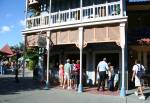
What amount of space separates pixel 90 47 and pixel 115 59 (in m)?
2.11

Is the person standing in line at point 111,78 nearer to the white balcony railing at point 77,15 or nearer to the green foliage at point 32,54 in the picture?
the white balcony railing at point 77,15

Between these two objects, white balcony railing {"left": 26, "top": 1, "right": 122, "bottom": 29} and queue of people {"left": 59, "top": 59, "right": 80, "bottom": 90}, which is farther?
queue of people {"left": 59, "top": 59, "right": 80, "bottom": 90}

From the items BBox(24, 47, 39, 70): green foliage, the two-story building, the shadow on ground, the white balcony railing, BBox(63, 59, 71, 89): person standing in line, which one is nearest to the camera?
the shadow on ground

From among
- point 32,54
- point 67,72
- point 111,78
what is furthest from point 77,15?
point 32,54

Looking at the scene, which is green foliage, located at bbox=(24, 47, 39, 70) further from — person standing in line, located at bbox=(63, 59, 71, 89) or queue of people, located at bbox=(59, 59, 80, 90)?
person standing in line, located at bbox=(63, 59, 71, 89)

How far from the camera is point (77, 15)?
2155 cm

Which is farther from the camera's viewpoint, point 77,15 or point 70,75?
point 77,15

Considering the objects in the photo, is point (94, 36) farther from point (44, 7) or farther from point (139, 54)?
point (44, 7)

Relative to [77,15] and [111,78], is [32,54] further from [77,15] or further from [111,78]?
[111,78]

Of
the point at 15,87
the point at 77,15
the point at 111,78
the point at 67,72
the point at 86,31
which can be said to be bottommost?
the point at 15,87

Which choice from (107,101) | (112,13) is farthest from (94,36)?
(107,101)

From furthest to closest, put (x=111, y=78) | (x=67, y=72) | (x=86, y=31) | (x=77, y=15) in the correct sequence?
1. (x=77, y=15)
2. (x=67, y=72)
3. (x=86, y=31)
4. (x=111, y=78)

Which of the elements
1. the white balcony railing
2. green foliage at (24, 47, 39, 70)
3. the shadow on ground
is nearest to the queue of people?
the shadow on ground

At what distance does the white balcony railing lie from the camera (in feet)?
63.9
